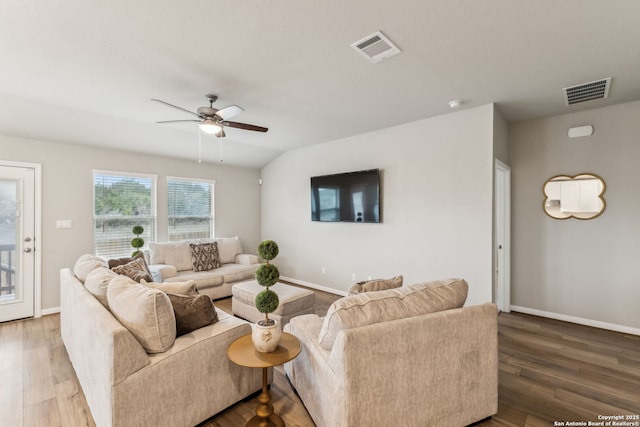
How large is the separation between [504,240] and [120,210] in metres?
5.95

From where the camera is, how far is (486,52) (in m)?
2.33

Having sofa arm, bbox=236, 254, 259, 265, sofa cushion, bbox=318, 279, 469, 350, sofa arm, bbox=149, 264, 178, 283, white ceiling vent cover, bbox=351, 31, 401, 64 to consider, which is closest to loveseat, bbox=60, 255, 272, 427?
sofa cushion, bbox=318, 279, 469, 350

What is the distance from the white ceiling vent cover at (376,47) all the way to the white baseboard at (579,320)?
387 cm

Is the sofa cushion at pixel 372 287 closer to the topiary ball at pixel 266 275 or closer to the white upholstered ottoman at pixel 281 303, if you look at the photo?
the topiary ball at pixel 266 275

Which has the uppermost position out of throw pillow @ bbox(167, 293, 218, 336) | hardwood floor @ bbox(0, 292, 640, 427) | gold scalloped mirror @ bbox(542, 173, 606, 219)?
gold scalloped mirror @ bbox(542, 173, 606, 219)

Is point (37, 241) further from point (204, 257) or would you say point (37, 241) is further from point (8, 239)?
point (204, 257)

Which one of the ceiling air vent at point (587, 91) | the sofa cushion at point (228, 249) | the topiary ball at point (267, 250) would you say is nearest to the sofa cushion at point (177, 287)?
the topiary ball at point (267, 250)

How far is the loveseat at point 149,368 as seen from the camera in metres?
1.61

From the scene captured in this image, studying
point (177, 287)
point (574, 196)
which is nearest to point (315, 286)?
point (177, 287)

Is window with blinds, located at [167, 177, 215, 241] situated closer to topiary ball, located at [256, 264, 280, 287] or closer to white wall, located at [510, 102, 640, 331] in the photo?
topiary ball, located at [256, 264, 280, 287]

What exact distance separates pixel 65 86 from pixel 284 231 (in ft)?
13.2

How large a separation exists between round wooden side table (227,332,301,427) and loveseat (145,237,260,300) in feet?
9.25

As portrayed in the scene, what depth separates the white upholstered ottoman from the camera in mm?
3333

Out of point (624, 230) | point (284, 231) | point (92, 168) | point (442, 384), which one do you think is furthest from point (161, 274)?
point (624, 230)
